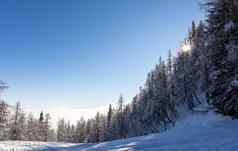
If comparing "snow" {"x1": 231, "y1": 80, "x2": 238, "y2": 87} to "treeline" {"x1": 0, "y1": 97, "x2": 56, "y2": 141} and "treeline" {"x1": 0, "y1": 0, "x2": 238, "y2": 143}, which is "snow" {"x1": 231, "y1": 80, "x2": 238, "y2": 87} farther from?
"treeline" {"x1": 0, "y1": 97, "x2": 56, "y2": 141}

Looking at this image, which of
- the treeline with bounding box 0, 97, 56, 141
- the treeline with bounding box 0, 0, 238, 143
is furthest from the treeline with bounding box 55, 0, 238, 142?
the treeline with bounding box 0, 97, 56, 141

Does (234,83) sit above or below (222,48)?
below

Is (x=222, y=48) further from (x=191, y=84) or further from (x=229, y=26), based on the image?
(x=191, y=84)

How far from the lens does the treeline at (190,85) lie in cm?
1781

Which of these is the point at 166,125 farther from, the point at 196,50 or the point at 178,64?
the point at 196,50

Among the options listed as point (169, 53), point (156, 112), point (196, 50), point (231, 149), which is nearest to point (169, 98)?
point (156, 112)

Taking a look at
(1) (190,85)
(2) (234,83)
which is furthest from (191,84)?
(2) (234,83)

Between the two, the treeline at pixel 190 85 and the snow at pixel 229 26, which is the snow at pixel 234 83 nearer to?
the treeline at pixel 190 85

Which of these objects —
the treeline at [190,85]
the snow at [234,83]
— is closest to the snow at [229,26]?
the treeline at [190,85]

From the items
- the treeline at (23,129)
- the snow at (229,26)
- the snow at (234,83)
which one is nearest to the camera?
the snow at (234,83)

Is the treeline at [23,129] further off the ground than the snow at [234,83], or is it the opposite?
the snow at [234,83]

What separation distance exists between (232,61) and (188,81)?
142 ft

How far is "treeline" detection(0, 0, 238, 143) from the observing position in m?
17.8

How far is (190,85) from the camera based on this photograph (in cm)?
5981
